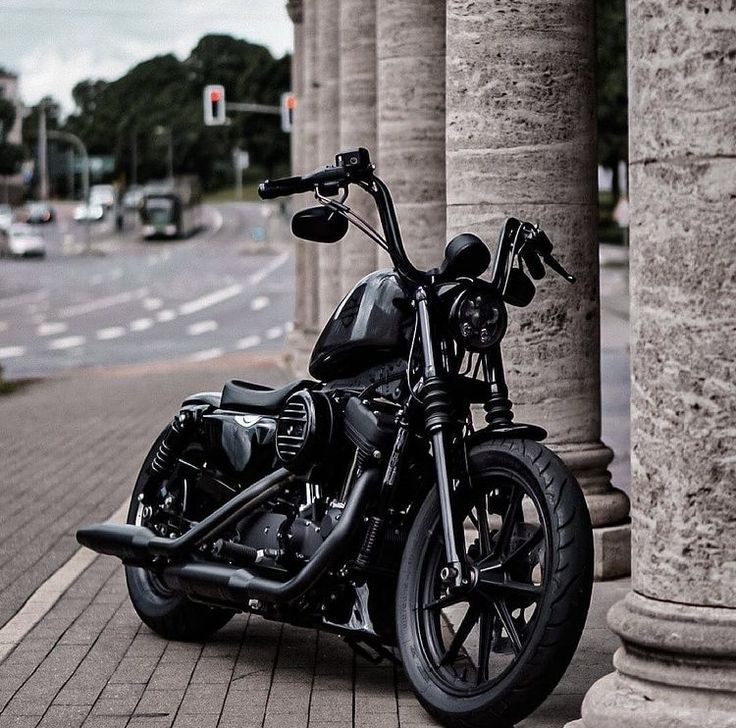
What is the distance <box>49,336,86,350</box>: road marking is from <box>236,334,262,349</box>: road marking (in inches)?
126

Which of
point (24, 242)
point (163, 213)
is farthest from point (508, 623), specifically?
point (163, 213)

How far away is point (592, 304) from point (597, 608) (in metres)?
1.21

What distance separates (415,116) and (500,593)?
5451 mm

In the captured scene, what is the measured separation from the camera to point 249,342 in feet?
117

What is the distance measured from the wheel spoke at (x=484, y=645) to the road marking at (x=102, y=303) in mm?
41903

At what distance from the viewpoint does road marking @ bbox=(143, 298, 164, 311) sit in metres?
49.2

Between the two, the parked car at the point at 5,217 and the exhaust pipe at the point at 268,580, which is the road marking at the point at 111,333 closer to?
the exhaust pipe at the point at 268,580

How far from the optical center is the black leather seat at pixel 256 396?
5.70 metres

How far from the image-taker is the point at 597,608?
6387 millimetres

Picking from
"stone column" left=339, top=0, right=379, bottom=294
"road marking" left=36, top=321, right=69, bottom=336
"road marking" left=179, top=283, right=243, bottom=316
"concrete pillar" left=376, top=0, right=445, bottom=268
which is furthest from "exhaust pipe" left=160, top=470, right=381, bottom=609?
"road marking" left=179, top=283, right=243, bottom=316

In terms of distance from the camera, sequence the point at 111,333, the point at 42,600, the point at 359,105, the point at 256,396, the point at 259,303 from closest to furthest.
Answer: the point at 256,396, the point at 42,600, the point at 359,105, the point at 111,333, the point at 259,303

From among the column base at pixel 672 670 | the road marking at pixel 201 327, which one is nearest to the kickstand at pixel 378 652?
the column base at pixel 672 670

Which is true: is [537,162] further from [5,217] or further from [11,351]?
[5,217]

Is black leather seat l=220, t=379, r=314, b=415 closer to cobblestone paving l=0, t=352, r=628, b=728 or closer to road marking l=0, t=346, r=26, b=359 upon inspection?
cobblestone paving l=0, t=352, r=628, b=728
